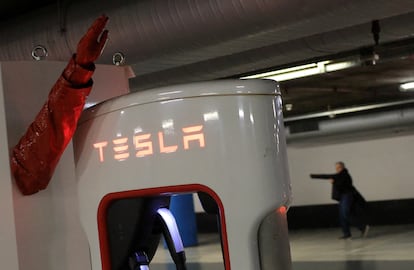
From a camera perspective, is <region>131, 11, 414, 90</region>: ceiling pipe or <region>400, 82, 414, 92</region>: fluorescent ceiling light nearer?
<region>131, 11, 414, 90</region>: ceiling pipe

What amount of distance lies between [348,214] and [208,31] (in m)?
7.83

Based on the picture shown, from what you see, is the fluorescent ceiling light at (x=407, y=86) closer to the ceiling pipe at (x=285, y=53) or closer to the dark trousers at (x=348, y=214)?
the dark trousers at (x=348, y=214)

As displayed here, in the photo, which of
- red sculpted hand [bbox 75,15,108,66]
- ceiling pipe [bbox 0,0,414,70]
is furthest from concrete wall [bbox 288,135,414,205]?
red sculpted hand [bbox 75,15,108,66]

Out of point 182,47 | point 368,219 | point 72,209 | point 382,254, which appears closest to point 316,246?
point 382,254

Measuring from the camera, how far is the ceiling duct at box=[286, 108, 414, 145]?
10633 millimetres

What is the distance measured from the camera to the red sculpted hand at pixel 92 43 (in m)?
1.80

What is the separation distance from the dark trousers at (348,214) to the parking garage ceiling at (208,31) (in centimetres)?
532

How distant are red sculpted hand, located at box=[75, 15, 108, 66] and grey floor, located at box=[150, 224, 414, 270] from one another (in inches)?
230

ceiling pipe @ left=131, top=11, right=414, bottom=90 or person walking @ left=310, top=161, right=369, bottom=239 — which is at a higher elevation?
ceiling pipe @ left=131, top=11, right=414, bottom=90

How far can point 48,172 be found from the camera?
2074mm

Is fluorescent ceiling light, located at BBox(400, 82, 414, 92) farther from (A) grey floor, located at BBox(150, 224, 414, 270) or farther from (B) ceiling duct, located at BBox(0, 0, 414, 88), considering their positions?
(B) ceiling duct, located at BBox(0, 0, 414, 88)

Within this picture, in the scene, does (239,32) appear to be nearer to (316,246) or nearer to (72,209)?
(72,209)

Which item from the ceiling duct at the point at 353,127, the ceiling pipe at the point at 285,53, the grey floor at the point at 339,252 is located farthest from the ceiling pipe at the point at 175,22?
the ceiling duct at the point at 353,127

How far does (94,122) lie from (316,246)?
817cm
